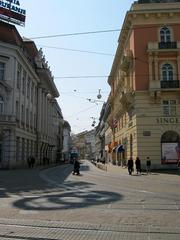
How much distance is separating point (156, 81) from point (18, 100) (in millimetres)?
18793

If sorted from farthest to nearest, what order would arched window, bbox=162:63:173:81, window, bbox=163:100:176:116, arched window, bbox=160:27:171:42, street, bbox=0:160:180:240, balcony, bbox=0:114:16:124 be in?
1. balcony, bbox=0:114:16:124
2. arched window, bbox=160:27:171:42
3. arched window, bbox=162:63:173:81
4. window, bbox=163:100:176:116
5. street, bbox=0:160:180:240

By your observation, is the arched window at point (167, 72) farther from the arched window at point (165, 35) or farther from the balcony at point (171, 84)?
the arched window at point (165, 35)

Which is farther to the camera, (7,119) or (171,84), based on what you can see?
(7,119)

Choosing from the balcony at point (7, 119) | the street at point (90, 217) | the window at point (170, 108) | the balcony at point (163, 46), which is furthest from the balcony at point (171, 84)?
the street at point (90, 217)

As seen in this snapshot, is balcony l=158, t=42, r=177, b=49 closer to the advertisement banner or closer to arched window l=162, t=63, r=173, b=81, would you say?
arched window l=162, t=63, r=173, b=81

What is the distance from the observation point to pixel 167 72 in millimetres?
38875

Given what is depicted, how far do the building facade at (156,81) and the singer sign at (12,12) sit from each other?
15.6 meters

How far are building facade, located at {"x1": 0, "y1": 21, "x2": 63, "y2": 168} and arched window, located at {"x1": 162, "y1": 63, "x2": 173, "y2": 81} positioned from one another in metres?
17.8

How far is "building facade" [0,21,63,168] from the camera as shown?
44.1 metres

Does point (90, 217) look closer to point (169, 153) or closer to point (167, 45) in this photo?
point (169, 153)

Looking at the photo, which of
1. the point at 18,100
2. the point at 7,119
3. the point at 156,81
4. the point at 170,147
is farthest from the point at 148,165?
Answer: the point at 18,100

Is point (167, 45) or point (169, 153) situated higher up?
point (167, 45)

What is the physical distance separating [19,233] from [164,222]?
3837mm

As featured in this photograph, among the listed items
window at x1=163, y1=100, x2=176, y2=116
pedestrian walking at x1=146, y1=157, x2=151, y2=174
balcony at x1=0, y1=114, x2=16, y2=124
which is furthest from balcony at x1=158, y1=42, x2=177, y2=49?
balcony at x1=0, y1=114, x2=16, y2=124
